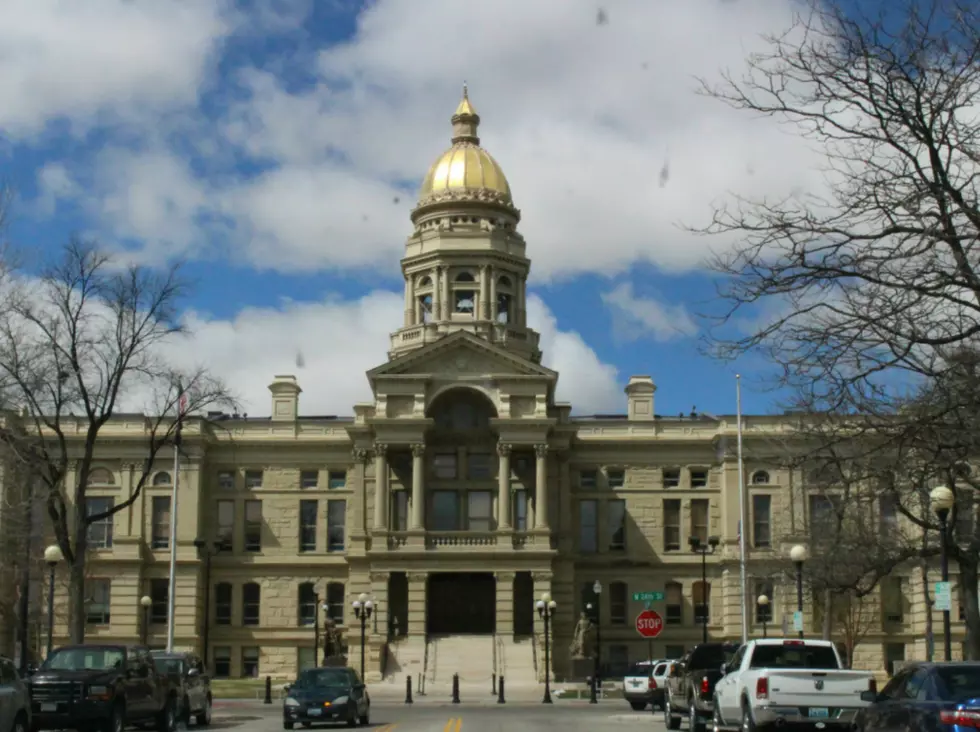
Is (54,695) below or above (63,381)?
below

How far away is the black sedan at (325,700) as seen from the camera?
36.8 meters

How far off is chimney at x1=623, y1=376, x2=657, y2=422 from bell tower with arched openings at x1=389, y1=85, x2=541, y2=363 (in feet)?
18.2

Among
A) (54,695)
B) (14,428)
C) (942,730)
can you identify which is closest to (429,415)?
(14,428)

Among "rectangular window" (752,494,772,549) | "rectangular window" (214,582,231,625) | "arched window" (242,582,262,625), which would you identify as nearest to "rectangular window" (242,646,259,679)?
"arched window" (242,582,262,625)

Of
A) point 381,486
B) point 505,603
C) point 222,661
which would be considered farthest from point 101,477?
point 505,603

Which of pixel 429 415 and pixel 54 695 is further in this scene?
pixel 429 415

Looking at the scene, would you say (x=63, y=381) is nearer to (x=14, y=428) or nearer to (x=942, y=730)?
(x=14, y=428)

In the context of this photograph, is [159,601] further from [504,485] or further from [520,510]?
[504,485]

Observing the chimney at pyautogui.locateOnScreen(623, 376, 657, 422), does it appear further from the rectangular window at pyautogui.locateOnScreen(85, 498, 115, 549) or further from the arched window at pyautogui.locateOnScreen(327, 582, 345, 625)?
the rectangular window at pyautogui.locateOnScreen(85, 498, 115, 549)

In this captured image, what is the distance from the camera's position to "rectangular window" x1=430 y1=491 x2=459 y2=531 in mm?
77500

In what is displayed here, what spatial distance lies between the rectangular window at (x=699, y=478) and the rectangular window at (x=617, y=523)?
3.93 metres

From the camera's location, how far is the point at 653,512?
8100 cm

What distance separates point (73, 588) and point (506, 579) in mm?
27854

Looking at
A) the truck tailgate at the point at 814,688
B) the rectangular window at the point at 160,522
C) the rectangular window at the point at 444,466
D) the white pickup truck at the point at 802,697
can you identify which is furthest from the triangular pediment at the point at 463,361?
the truck tailgate at the point at 814,688
